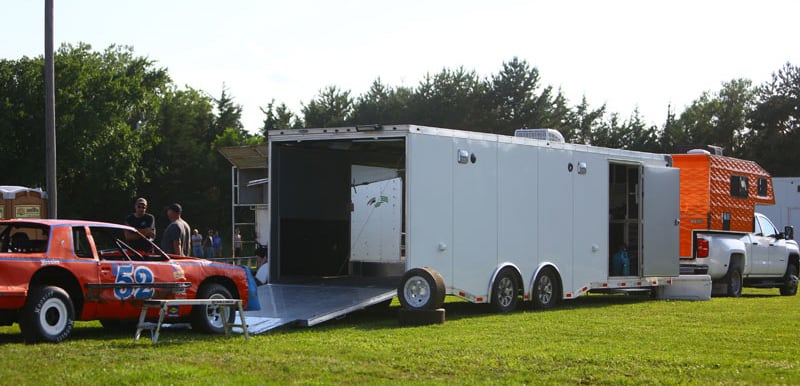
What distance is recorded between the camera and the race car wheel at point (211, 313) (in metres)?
12.8

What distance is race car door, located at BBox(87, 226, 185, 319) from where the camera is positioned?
11859 millimetres

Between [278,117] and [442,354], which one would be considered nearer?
[442,354]

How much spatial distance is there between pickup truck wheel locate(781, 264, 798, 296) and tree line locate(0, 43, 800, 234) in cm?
3666

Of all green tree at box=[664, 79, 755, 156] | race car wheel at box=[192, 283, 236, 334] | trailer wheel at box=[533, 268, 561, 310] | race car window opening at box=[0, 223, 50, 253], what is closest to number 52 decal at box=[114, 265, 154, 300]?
race car wheel at box=[192, 283, 236, 334]

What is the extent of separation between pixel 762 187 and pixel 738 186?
1.73 m

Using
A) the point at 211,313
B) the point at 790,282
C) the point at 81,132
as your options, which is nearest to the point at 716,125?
the point at 81,132

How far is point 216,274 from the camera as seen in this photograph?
1315 cm

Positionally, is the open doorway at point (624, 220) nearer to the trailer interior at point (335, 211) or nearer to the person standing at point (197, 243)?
the trailer interior at point (335, 211)

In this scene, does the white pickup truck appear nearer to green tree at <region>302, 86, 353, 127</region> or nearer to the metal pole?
the metal pole

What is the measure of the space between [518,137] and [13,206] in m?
16.0

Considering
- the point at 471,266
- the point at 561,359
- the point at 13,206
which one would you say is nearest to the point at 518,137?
the point at 471,266

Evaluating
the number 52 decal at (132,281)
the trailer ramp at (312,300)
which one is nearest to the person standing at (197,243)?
the trailer ramp at (312,300)

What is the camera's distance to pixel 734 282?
877 inches

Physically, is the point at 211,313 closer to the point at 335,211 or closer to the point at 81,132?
the point at 335,211
